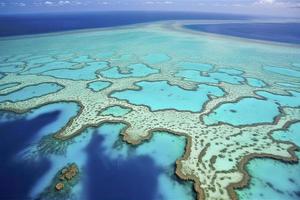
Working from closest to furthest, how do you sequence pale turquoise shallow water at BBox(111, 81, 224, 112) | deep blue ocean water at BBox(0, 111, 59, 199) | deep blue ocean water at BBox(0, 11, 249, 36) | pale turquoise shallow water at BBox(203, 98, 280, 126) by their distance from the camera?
deep blue ocean water at BBox(0, 111, 59, 199) → pale turquoise shallow water at BBox(203, 98, 280, 126) → pale turquoise shallow water at BBox(111, 81, 224, 112) → deep blue ocean water at BBox(0, 11, 249, 36)

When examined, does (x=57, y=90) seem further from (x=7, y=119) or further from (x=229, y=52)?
(x=229, y=52)

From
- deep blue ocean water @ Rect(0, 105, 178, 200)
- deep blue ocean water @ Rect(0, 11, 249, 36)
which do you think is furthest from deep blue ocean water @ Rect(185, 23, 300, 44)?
deep blue ocean water @ Rect(0, 105, 178, 200)

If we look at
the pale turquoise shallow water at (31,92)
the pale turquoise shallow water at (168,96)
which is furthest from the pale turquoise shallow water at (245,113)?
the pale turquoise shallow water at (31,92)

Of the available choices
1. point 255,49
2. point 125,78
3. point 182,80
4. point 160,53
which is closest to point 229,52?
point 255,49

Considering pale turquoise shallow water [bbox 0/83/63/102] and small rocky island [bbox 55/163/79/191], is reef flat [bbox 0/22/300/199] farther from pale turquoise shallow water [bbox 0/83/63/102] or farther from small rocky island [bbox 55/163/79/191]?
small rocky island [bbox 55/163/79/191]

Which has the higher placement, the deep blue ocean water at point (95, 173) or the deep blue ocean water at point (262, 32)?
the deep blue ocean water at point (95, 173)

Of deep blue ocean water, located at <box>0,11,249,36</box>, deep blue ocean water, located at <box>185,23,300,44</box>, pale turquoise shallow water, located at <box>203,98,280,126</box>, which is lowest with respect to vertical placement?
deep blue ocean water, located at <box>0,11,249,36</box>

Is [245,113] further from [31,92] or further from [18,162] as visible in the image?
[31,92]

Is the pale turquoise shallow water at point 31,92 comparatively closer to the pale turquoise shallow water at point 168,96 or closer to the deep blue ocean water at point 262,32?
the pale turquoise shallow water at point 168,96
